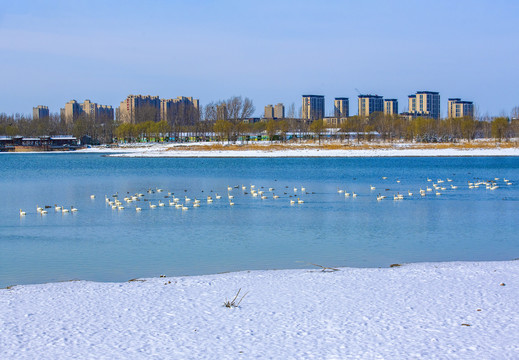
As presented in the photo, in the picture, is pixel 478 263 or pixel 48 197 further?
→ pixel 48 197

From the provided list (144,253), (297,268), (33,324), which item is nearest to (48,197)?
(144,253)

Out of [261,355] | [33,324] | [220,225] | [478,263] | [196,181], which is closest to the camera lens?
[261,355]

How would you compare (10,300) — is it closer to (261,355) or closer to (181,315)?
(181,315)

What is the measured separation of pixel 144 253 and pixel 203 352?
688 centimetres

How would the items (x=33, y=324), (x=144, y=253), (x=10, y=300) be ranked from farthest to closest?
(x=144, y=253)
(x=10, y=300)
(x=33, y=324)

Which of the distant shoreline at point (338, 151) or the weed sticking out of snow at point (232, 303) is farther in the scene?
the distant shoreline at point (338, 151)

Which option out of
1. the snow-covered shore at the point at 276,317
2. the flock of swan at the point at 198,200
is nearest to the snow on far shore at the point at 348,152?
the flock of swan at the point at 198,200

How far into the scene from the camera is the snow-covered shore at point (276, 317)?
6.12 m

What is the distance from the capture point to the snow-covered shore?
6.12 meters

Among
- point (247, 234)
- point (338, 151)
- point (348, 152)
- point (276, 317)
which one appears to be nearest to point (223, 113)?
point (338, 151)

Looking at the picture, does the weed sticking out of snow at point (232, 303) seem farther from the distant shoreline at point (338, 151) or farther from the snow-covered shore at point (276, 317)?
the distant shoreline at point (338, 151)

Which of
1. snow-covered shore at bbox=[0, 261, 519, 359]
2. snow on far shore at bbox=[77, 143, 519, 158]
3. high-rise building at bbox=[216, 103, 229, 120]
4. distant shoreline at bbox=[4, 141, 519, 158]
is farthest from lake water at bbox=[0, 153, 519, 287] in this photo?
high-rise building at bbox=[216, 103, 229, 120]

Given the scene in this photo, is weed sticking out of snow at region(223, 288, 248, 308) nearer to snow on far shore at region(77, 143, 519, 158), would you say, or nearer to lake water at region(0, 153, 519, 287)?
lake water at region(0, 153, 519, 287)

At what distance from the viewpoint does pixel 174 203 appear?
22.7 meters
